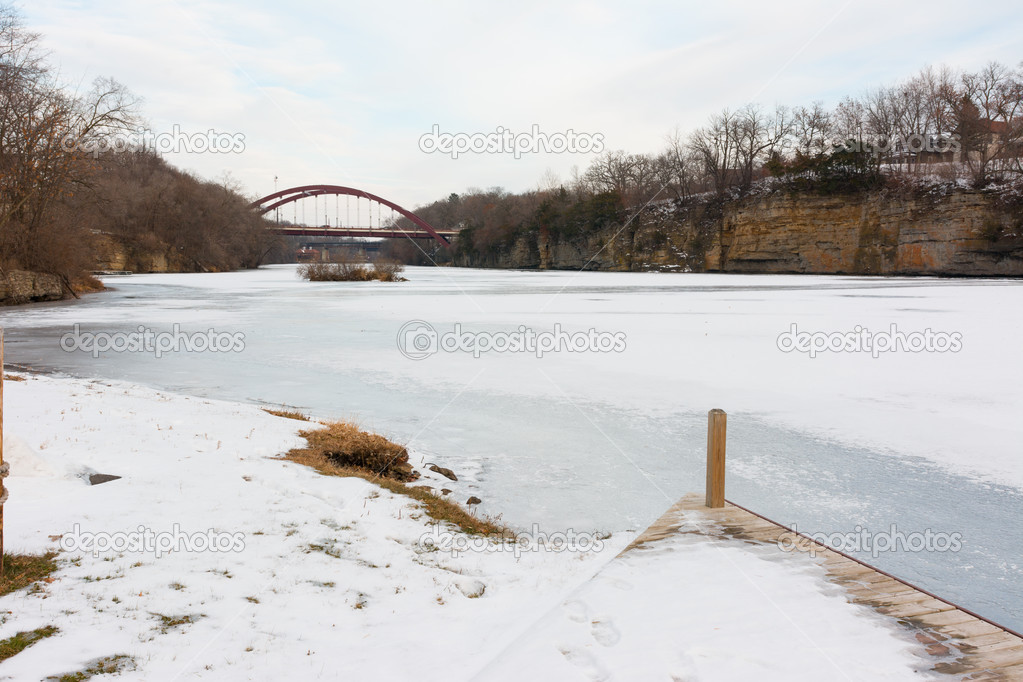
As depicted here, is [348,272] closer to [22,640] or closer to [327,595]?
[327,595]

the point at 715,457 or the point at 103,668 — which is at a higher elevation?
the point at 715,457

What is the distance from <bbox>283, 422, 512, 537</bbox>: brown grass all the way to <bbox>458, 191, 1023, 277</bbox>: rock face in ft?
189

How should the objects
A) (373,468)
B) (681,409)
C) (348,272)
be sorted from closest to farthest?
1. (373,468)
2. (681,409)
3. (348,272)

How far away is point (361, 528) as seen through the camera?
505 cm

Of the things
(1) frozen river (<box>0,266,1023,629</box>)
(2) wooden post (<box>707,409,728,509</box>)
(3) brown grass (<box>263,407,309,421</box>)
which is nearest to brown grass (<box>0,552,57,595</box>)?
(1) frozen river (<box>0,266,1023,629</box>)

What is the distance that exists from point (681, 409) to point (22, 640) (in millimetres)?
7202

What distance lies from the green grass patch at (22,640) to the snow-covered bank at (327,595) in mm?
48

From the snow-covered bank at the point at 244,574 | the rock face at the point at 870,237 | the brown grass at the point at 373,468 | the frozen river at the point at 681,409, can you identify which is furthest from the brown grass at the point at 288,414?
the rock face at the point at 870,237

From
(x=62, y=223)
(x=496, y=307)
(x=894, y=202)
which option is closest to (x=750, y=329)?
(x=496, y=307)

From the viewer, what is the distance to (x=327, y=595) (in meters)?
4.04

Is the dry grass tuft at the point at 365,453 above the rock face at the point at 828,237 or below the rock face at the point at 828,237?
below

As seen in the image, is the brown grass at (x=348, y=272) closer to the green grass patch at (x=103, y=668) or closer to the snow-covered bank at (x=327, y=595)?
the snow-covered bank at (x=327, y=595)

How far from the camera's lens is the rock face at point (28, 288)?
977 inches

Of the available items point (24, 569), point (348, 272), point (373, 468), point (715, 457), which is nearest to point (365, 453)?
point (373, 468)
